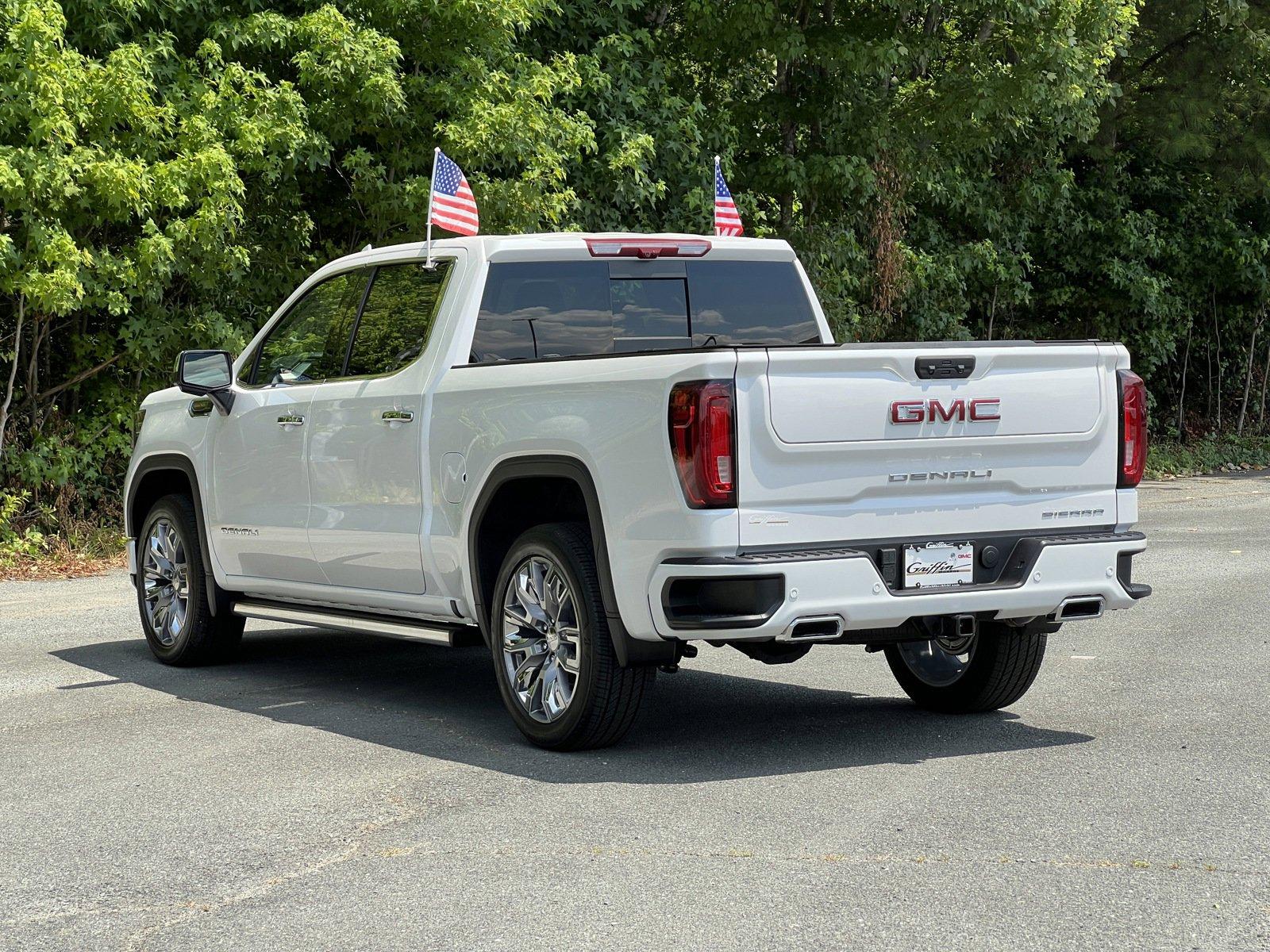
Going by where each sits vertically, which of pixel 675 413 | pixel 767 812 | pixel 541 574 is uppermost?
pixel 675 413

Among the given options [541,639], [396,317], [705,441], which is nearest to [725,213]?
[396,317]

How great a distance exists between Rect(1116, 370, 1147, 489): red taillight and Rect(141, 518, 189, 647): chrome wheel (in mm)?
4942

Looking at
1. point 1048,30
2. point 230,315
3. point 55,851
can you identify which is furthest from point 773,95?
point 55,851

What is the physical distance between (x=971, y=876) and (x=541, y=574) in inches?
95.7

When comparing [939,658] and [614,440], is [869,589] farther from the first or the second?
[939,658]

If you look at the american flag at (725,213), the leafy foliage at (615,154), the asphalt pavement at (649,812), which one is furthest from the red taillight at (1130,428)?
the leafy foliage at (615,154)

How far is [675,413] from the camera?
616cm

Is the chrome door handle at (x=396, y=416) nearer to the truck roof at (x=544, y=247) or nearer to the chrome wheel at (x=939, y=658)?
the truck roof at (x=544, y=247)

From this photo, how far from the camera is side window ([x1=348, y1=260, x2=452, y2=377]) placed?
777 centimetres

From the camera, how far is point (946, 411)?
6.54 metres

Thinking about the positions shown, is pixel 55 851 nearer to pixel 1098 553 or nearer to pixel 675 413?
pixel 675 413

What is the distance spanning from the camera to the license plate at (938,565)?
649 cm

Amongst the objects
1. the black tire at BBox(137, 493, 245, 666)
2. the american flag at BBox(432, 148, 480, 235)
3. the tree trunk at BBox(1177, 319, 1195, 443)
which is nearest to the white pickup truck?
the black tire at BBox(137, 493, 245, 666)

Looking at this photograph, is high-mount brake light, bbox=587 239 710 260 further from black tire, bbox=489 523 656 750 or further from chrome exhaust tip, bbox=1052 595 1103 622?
chrome exhaust tip, bbox=1052 595 1103 622
